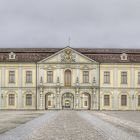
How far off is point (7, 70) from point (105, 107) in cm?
1515

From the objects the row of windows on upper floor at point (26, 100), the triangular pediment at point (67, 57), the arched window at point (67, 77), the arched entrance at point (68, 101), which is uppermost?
the triangular pediment at point (67, 57)

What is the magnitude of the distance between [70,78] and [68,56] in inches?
128

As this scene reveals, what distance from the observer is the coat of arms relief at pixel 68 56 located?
63.8 meters

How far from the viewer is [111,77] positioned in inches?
2571

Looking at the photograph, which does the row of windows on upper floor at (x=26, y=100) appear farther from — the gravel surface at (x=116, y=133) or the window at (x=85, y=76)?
the gravel surface at (x=116, y=133)

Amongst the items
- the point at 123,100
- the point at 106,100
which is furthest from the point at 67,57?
the point at 123,100

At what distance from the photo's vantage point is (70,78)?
6469 cm

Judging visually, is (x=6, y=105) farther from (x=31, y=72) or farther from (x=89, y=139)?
(x=89, y=139)

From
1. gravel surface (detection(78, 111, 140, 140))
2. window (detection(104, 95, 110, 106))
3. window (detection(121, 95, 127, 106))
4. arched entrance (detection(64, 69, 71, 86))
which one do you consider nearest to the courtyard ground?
gravel surface (detection(78, 111, 140, 140))

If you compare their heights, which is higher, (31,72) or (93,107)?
(31,72)

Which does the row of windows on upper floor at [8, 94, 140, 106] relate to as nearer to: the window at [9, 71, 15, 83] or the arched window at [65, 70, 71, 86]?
the window at [9, 71, 15, 83]

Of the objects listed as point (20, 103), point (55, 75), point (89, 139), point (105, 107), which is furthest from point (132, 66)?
point (89, 139)

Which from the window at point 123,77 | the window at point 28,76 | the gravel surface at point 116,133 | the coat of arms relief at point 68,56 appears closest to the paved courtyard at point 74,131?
the gravel surface at point 116,133

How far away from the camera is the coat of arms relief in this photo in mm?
63781
